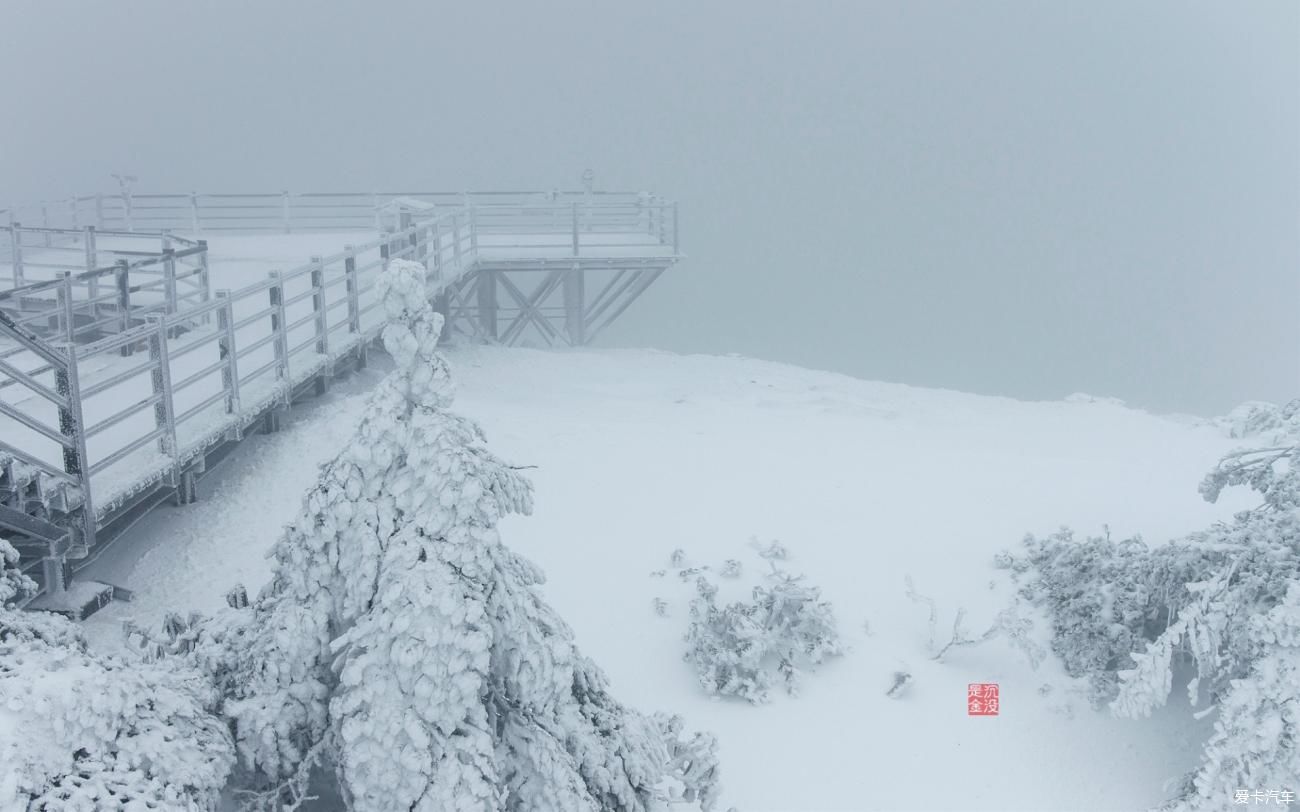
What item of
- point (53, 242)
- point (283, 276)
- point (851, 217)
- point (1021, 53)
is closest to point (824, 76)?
point (851, 217)

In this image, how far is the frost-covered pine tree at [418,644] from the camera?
3930 mm

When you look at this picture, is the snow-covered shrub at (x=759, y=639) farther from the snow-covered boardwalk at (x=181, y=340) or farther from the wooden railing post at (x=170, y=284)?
the wooden railing post at (x=170, y=284)

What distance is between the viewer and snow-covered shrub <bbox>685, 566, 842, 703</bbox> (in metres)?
7.23

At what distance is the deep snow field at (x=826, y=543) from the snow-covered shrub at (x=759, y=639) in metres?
0.16

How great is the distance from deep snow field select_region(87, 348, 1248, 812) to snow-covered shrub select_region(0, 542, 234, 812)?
242 centimetres

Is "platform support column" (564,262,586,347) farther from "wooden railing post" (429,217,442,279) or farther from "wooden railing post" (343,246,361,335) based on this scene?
"wooden railing post" (343,246,361,335)

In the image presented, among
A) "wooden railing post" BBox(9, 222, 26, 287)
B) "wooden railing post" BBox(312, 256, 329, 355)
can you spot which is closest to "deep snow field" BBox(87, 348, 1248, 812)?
"wooden railing post" BBox(312, 256, 329, 355)

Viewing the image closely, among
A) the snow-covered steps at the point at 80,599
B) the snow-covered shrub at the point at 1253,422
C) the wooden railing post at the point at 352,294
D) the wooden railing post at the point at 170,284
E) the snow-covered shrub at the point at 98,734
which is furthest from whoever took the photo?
the snow-covered shrub at the point at 1253,422

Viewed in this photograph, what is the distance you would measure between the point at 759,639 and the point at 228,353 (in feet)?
15.4

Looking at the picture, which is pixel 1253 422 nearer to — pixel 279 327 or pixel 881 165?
pixel 279 327

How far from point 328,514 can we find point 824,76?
167639 mm

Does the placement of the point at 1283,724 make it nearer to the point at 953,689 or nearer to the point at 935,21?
the point at 953,689

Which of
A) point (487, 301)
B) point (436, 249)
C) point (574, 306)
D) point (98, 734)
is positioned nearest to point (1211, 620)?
point (98, 734)

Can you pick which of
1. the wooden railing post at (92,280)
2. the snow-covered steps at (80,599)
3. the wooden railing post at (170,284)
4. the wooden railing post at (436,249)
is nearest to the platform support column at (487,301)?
the wooden railing post at (436,249)
